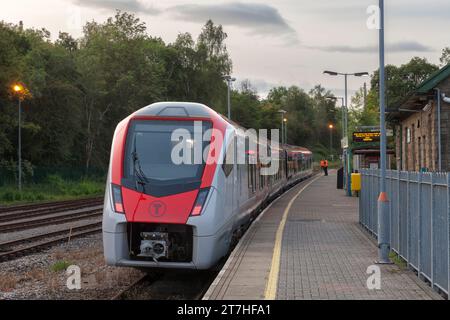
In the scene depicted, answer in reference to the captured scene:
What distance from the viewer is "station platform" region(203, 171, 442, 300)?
28.7 ft

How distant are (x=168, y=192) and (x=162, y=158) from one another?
0.74 m

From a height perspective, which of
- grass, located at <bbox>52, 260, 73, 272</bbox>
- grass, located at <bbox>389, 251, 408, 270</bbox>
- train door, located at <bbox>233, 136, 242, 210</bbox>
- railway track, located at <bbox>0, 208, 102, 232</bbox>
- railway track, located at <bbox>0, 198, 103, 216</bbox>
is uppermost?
train door, located at <bbox>233, 136, 242, 210</bbox>

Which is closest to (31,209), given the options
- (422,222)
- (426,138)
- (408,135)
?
(426,138)

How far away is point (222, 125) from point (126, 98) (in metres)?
43.9

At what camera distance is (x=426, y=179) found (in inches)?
383

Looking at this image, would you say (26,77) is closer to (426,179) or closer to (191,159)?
(191,159)

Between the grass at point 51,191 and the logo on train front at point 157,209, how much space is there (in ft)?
78.5

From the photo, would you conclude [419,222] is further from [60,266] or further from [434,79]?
[434,79]

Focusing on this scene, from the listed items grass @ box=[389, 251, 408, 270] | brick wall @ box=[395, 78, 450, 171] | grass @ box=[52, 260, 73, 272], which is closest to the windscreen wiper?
grass @ box=[52, 260, 73, 272]

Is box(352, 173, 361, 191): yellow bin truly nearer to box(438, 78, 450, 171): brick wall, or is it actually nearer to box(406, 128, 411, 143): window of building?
box(438, 78, 450, 171): brick wall

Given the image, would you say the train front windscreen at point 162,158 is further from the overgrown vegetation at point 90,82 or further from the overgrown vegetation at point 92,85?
the overgrown vegetation at point 90,82

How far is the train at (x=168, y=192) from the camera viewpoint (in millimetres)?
10320

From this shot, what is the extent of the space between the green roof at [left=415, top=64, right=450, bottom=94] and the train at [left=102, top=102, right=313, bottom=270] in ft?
56.2
